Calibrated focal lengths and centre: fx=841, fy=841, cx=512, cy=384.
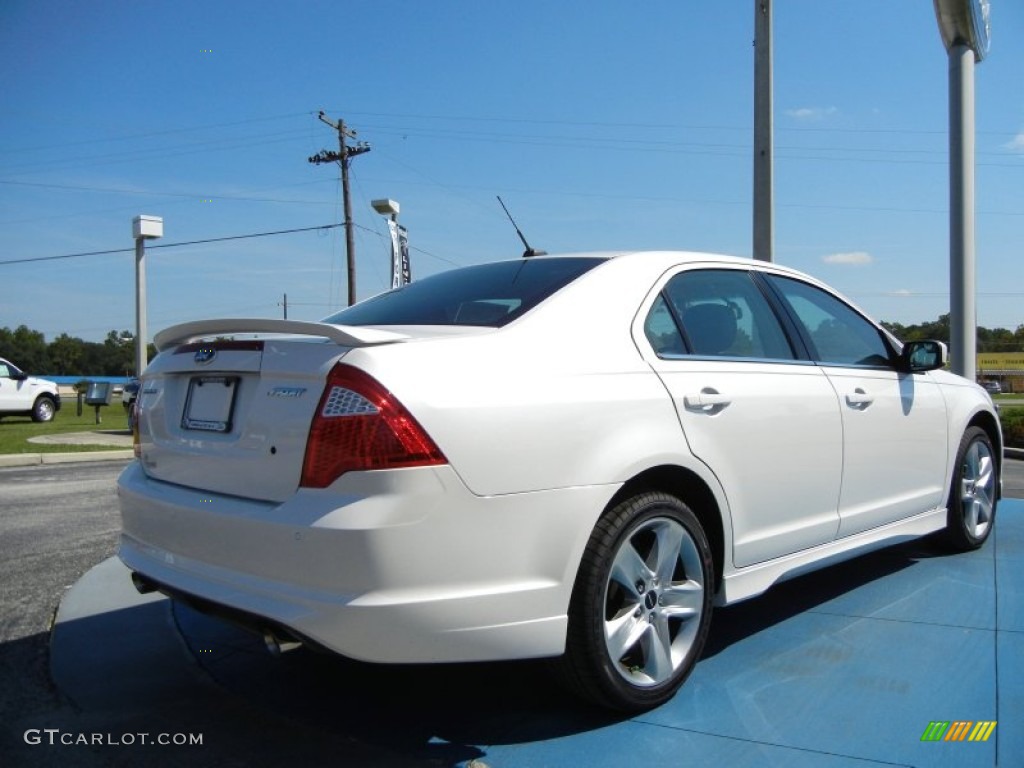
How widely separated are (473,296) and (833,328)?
1978 mm

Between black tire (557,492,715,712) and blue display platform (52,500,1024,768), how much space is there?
142 millimetres

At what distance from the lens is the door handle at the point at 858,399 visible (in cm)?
384

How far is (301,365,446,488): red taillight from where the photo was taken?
7.57ft

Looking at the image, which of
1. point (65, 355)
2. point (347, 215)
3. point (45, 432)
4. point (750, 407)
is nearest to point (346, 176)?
point (347, 215)

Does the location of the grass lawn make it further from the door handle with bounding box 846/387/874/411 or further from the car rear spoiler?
the door handle with bounding box 846/387/874/411

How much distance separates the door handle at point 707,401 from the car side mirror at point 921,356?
68.6 inches

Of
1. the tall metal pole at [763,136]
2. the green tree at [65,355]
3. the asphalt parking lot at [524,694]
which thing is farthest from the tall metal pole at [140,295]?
the green tree at [65,355]

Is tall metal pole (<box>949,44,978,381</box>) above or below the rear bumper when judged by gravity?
above

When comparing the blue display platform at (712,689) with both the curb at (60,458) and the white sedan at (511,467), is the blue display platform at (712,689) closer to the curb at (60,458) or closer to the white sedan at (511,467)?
the white sedan at (511,467)

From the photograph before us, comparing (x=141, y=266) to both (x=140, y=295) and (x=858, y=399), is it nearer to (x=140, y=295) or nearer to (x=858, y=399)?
(x=140, y=295)

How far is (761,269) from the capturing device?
12.7 feet

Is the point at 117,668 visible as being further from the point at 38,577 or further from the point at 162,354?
the point at 38,577

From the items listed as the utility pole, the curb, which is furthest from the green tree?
the curb

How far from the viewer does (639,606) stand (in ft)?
9.29
